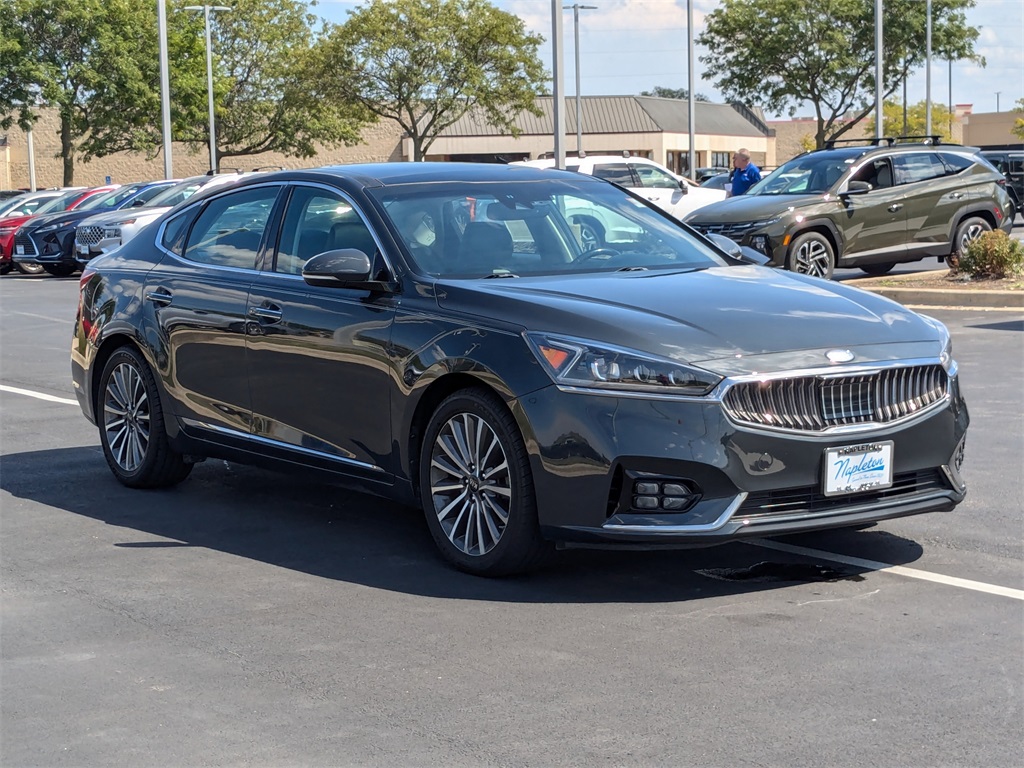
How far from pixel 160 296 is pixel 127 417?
0.77 metres

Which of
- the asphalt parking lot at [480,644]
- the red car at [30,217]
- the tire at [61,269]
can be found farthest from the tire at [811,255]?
the red car at [30,217]

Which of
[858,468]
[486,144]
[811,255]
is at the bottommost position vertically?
[858,468]

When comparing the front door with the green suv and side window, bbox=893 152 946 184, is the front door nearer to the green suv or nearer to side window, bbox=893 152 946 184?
the green suv

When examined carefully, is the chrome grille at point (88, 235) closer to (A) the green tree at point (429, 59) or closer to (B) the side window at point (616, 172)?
(B) the side window at point (616, 172)

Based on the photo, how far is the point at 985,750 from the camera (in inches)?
165

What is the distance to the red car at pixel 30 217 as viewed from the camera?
31.7 m

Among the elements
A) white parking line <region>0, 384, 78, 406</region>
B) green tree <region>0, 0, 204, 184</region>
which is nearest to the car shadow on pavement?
white parking line <region>0, 384, 78, 406</region>

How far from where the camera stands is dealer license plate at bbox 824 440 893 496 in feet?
18.5

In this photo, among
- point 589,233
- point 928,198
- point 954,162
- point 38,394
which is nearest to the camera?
point 589,233

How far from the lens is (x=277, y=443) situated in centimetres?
719

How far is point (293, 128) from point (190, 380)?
180 ft

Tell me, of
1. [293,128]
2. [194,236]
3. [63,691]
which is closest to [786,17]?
[293,128]

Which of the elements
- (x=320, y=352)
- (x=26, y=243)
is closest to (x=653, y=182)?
(x=26, y=243)

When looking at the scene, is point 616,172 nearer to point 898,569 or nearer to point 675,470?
point 898,569
